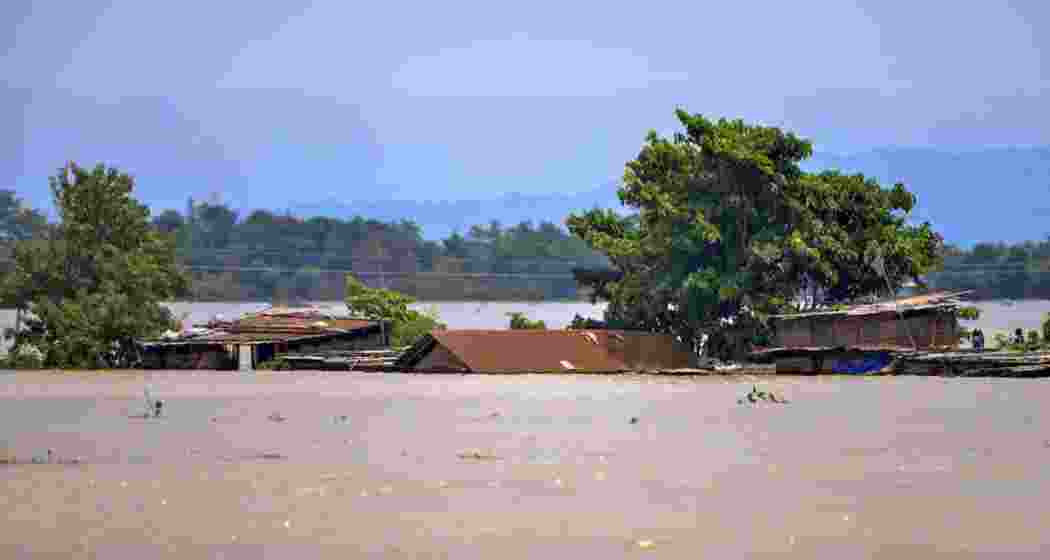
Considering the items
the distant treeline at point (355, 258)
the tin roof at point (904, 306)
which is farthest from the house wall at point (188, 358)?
the distant treeline at point (355, 258)

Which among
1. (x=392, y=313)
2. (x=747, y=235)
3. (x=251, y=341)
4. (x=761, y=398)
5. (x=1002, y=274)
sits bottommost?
(x=761, y=398)

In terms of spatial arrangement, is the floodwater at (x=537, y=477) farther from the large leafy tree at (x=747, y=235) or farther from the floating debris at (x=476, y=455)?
the large leafy tree at (x=747, y=235)

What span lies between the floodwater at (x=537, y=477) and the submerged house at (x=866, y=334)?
6.42m

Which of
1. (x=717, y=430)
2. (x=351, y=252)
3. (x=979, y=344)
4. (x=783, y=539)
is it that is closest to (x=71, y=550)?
(x=783, y=539)

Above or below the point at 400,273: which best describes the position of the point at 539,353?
below

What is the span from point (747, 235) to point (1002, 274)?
66.9m

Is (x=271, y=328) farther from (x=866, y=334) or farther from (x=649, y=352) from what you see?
(x=866, y=334)

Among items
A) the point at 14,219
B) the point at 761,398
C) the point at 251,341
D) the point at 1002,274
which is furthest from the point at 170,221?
the point at 761,398

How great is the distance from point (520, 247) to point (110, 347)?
3070 inches

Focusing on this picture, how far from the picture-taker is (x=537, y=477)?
707 inches

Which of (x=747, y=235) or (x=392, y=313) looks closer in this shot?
(x=747, y=235)

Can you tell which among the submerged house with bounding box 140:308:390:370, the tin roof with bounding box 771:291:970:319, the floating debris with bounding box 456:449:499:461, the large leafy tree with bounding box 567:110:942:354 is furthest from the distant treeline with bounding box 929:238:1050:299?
the floating debris with bounding box 456:449:499:461

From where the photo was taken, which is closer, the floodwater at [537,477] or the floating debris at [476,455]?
the floodwater at [537,477]

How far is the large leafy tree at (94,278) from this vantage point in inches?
1631
